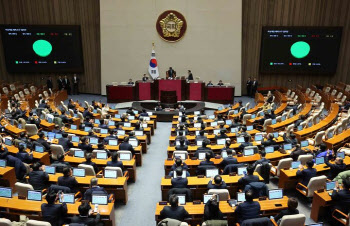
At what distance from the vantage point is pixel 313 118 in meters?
12.9

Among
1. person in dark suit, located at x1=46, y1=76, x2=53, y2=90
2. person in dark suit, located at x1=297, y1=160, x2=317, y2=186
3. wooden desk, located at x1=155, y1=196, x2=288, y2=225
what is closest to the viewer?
wooden desk, located at x1=155, y1=196, x2=288, y2=225

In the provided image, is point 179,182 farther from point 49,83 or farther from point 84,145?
point 49,83

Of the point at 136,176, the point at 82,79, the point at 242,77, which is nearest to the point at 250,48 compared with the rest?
the point at 242,77

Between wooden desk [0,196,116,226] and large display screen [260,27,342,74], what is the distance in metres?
17.0

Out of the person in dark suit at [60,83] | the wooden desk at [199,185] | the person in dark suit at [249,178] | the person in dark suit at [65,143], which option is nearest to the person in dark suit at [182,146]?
the wooden desk at [199,185]

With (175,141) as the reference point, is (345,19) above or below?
above

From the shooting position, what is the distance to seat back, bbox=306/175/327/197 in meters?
7.02

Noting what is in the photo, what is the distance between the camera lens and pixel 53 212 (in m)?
5.80

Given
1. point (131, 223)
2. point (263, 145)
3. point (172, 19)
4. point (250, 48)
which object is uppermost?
point (172, 19)

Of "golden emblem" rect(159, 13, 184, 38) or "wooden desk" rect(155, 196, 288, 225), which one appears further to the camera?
Result: "golden emblem" rect(159, 13, 184, 38)

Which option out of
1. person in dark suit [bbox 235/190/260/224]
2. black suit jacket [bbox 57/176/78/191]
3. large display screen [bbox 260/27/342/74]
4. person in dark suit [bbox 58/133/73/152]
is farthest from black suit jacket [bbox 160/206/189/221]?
large display screen [bbox 260/27/342/74]

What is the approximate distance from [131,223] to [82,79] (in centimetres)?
1680

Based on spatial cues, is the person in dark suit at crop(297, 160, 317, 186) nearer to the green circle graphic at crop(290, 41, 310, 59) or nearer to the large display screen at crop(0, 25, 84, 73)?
the green circle graphic at crop(290, 41, 310, 59)

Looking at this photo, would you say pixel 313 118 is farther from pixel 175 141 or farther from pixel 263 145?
pixel 175 141
